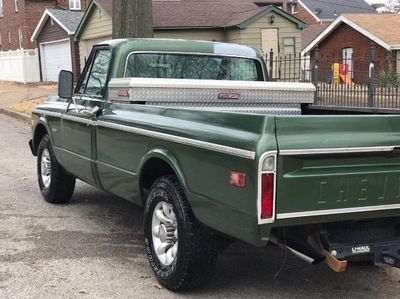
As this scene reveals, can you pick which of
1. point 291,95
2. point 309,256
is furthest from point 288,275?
point 291,95

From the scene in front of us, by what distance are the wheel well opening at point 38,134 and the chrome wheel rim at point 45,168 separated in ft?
0.94

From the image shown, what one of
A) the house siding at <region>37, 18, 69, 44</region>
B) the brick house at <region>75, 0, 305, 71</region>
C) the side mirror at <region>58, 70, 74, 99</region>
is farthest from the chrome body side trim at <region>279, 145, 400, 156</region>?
the house siding at <region>37, 18, 69, 44</region>

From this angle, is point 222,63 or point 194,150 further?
point 222,63

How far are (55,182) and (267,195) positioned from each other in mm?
3949

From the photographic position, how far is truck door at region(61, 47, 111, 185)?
5.68m

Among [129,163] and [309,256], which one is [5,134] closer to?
[129,163]

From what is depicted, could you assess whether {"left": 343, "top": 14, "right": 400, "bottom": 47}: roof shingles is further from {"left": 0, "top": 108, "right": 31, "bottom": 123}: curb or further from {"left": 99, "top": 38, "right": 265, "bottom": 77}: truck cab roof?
{"left": 99, "top": 38, "right": 265, "bottom": 77}: truck cab roof

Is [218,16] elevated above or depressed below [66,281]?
above

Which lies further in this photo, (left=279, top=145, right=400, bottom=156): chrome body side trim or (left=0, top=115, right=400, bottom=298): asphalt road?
(left=0, top=115, right=400, bottom=298): asphalt road

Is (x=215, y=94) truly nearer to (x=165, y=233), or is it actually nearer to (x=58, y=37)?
(x=165, y=233)

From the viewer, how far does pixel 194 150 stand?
3996mm

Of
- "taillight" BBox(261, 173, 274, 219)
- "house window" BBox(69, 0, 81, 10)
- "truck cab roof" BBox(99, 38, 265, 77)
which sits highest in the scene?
"house window" BBox(69, 0, 81, 10)

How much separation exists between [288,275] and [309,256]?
1100 mm

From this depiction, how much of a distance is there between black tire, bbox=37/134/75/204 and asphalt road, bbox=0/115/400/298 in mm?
175
